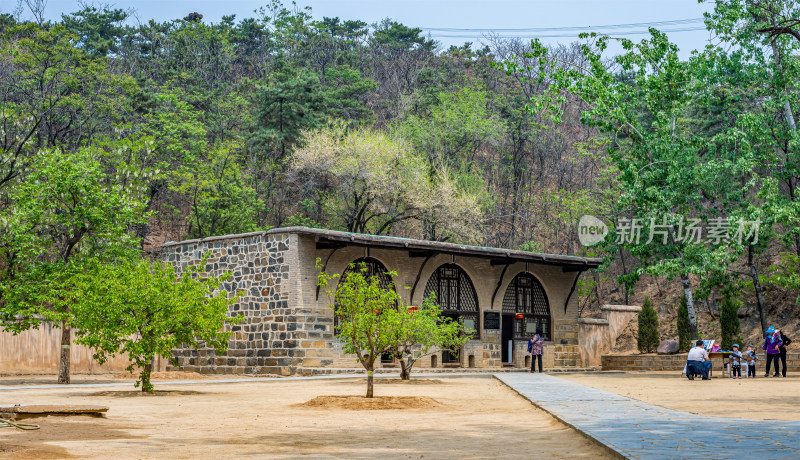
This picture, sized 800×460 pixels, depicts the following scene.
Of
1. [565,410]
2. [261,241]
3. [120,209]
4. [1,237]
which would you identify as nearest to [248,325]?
[261,241]

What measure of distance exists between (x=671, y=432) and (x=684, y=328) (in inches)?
937

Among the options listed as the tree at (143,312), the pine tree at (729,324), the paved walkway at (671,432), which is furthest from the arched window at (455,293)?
the paved walkway at (671,432)

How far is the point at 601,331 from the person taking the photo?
110 feet

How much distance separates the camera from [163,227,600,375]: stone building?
79.6 feet

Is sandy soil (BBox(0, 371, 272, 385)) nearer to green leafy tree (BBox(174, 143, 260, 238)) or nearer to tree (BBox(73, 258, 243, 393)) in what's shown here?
tree (BBox(73, 258, 243, 393))

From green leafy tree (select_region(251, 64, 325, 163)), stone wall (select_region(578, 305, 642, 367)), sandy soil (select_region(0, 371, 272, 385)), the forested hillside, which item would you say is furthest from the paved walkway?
green leafy tree (select_region(251, 64, 325, 163))

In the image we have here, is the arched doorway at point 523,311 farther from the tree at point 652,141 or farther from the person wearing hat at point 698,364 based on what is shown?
the person wearing hat at point 698,364

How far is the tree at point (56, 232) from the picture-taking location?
2030cm

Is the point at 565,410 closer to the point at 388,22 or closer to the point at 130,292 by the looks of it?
the point at 130,292

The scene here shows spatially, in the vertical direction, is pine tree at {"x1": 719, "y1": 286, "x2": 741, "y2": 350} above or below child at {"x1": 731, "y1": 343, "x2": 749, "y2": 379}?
above

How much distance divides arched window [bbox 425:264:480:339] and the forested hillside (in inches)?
196

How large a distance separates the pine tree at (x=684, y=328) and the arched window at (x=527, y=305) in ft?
15.1

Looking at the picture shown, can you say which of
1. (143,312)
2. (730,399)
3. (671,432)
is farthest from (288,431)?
(730,399)

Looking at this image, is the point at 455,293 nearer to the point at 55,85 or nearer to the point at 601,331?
the point at 601,331
